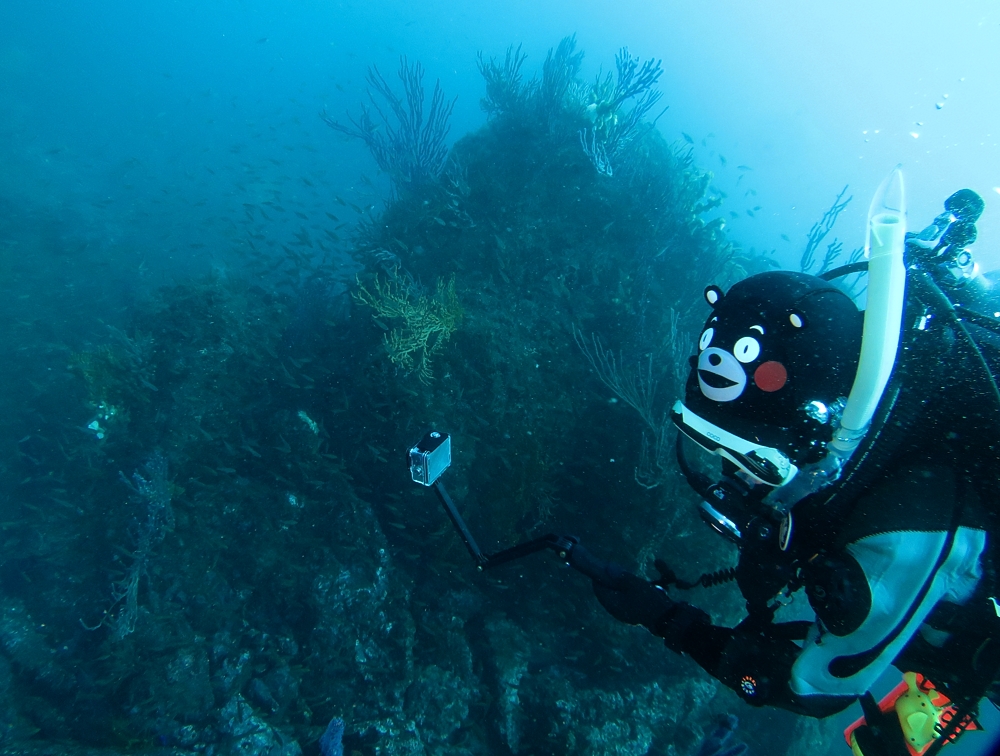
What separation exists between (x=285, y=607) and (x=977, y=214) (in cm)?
683

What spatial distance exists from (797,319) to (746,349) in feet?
0.65

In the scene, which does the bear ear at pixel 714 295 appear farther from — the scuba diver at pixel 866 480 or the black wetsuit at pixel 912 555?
the black wetsuit at pixel 912 555

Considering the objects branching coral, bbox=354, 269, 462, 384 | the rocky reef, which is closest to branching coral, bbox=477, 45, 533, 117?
the rocky reef

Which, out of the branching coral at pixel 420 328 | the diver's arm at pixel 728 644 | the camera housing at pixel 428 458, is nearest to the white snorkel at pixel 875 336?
the diver's arm at pixel 728 644

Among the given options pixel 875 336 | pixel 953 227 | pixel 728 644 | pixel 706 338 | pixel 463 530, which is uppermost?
pixel 953 227

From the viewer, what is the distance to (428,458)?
2340mm

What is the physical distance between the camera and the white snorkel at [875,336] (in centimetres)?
138

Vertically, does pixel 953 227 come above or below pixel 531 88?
below

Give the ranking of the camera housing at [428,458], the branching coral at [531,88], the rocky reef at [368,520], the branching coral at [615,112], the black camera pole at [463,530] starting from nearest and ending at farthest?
the camera housing at [428,458], the black camera pole at [463,530], the rocky reef at [368,520], the branching coral at [615,112], the branching coral at [531,88]

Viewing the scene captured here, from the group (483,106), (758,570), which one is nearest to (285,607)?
(758,570)

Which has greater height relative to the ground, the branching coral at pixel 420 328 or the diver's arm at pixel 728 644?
the diver's arm at pixel 728 644

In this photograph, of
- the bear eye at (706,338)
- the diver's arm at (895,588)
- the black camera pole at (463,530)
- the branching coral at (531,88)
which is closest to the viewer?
the diver's arm at (895,588)

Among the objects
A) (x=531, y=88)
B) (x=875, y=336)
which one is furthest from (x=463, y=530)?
(x=531, y=88)

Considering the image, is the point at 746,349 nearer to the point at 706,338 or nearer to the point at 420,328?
the point at 706,338
